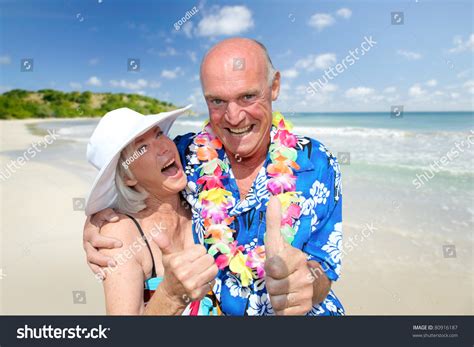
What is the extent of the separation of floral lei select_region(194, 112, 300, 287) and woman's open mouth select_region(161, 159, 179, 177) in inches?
7.5

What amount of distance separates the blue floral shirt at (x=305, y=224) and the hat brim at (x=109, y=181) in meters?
0.50

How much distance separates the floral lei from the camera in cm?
239

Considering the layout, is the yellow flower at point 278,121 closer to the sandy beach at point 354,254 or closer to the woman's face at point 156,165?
the woman's face at point 156,165

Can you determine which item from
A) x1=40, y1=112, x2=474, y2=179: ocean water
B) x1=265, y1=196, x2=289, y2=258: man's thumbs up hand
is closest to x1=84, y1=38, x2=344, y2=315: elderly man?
x1=265, y1=196, x2=289, y2=258: man's thumbs up hand

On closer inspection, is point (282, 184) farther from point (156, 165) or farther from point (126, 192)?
point (126, 192)

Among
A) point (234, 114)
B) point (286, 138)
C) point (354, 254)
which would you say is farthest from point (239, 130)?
point (354, 254)

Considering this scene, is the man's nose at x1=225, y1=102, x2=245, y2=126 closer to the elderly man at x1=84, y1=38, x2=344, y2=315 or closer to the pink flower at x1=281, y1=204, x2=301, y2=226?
the elderly man at x1=84, y1=38, x2=344, y2=315

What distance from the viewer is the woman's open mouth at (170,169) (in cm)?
243

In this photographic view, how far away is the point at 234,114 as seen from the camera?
2459mm

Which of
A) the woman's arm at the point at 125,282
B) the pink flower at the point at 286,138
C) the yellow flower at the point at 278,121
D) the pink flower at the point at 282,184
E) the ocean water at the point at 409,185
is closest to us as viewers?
→ the woman's arm at the point at 125,282

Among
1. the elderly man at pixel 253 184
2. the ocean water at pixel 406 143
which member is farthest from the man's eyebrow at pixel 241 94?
the ocean water at pixel 406 143

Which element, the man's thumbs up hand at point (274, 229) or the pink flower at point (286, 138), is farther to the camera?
the pink flower at point (286, 138)
